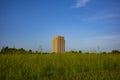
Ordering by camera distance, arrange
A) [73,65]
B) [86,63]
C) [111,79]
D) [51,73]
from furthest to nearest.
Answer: [86,63] < [73,65] < [51,73] < [111,79]

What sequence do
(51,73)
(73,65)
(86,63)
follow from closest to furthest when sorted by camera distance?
1. (51,73)
2. (73,65)
3. (86,63)

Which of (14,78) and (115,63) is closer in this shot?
(14,78)

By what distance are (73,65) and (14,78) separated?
2297 mm

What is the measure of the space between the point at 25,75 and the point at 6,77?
54cm

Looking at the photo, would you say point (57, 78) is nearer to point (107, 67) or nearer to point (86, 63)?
point (86, 63)

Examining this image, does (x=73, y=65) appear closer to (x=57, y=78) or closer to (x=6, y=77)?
(x=57, y=78)

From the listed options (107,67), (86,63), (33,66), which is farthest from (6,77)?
(107,67)

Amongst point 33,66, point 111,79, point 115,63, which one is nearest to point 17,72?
point 33,66

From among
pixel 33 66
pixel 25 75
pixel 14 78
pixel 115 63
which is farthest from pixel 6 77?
pixel 115 63

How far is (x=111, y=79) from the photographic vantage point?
16.2 feet

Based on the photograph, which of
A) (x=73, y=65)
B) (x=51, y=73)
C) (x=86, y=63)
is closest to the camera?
(x=51, y=73)

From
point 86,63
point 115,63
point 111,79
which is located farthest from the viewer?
point 115,63

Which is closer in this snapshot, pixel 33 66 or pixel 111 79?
pixel 111 79

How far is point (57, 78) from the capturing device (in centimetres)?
529
